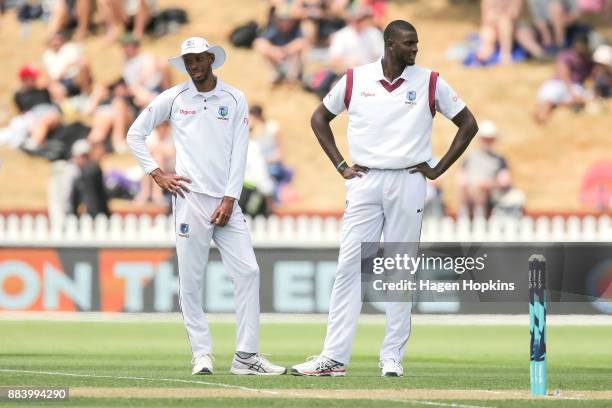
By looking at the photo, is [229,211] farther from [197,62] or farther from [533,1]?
[533,1]

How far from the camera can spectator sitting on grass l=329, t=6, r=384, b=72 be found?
26547 millimetres

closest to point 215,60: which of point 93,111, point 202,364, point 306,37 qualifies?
point 202,364

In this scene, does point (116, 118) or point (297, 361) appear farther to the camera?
point (116, 118)

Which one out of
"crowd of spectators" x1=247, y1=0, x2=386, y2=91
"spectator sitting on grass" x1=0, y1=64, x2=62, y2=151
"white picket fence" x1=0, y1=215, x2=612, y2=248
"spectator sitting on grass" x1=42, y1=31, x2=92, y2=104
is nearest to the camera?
"white picket fence" x1=0, y1=215, x2=612, y2=248

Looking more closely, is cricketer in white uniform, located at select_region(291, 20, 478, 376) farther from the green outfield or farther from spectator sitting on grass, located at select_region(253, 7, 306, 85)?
spectator sitting on grass, located at select_region(253, 7, 306, 85)

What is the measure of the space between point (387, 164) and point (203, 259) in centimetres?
135

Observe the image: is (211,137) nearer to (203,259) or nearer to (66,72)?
(203,259)

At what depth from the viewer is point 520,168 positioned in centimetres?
2755

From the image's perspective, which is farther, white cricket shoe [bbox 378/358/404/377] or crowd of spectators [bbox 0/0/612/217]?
crowd of spectators [bbox 0/0/612/217]

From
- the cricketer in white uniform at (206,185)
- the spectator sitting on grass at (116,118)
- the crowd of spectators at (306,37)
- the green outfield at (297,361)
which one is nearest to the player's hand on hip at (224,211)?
the cricketer in white uniform at (206,185)

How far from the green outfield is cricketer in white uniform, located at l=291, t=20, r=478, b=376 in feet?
1.04

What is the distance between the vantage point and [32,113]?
27.8 meters

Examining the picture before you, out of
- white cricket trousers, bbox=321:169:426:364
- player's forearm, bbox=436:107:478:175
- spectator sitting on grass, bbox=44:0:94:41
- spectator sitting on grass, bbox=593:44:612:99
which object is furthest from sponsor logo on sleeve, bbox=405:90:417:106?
spectator sitting on grass, bbox=44:0:94:41

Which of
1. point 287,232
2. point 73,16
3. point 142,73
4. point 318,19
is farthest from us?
point 73,16
